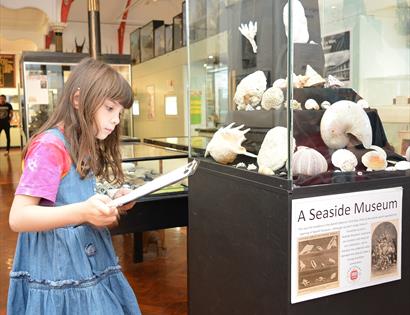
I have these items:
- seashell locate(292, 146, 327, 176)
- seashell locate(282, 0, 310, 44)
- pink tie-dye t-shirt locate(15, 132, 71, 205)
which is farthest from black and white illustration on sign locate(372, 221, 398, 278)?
pink tie-dye t-shirt locate(15, 132, 71, 205)

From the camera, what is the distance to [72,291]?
130cm

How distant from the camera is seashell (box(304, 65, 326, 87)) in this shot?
73.0 inches

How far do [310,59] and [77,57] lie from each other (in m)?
5.23

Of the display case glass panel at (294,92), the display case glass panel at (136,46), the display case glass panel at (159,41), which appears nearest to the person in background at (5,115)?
the display case glass panel at (136,46)

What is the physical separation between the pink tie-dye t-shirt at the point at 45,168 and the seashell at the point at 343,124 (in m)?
0.99

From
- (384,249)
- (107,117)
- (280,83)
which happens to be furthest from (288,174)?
(107,117)

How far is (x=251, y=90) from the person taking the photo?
1966 mm

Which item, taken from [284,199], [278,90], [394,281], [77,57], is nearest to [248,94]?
[278,90]

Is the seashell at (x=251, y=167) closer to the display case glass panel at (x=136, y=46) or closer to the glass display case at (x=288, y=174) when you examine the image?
the glass display case at (x=288, y=174)

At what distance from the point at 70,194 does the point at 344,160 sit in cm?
100

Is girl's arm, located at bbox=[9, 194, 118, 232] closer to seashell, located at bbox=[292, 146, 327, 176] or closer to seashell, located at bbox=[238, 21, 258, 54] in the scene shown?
seashell, located at bbox=[292, 146, 327, 176]

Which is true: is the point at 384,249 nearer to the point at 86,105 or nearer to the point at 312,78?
the point at 312,78

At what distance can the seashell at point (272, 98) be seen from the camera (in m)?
1.72

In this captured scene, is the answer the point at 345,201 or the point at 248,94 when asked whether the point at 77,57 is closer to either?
the point at 248,94
